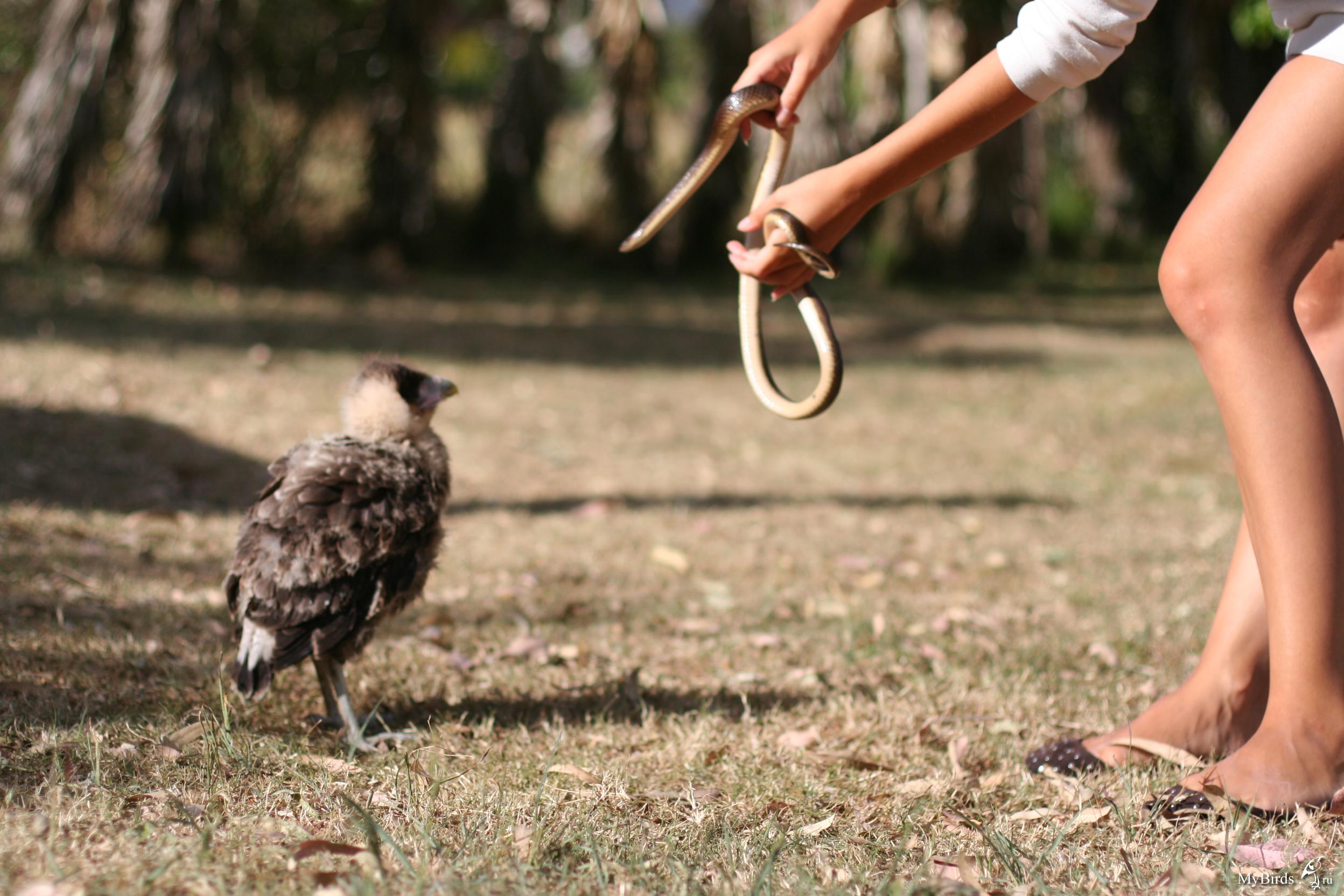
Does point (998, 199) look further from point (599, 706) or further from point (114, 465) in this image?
point (599, 706)

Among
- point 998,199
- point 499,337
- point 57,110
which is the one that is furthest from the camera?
point 998,199

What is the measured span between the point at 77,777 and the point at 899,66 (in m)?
12.8

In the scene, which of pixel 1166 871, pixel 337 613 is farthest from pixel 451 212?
pixel 1166 871

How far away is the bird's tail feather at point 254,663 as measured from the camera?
2561 mm

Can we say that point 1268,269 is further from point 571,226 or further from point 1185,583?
point 571,226

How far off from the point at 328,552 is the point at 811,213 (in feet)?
4.18

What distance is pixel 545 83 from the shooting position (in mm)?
13320

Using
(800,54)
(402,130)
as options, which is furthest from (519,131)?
(800,54)

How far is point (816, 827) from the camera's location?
2.23 meters

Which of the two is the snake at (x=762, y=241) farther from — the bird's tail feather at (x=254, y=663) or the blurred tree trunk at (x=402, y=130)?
the blurred tree trunk at (x=402, y=130)

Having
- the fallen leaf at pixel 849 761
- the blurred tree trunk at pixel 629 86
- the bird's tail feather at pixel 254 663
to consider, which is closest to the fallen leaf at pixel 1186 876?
the fallen leaf at pixel 849 761

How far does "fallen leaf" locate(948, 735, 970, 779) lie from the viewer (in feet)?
8.52

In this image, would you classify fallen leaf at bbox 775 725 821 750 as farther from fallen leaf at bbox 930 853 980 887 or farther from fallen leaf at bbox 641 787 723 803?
fallen leaf at bbox 930 853 980 887

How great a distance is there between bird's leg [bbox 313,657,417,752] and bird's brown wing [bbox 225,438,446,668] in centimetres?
11
